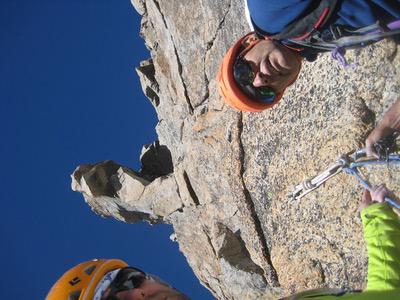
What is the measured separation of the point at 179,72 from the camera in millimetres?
9586

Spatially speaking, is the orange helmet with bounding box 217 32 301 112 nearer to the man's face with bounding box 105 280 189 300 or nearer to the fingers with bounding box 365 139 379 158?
the fingers with bounding box 365 139 379 158

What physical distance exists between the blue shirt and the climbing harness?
143 cm

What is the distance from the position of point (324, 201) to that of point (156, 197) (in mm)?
6281

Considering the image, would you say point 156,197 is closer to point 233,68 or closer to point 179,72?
point 179,72

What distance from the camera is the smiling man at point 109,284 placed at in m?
3.45

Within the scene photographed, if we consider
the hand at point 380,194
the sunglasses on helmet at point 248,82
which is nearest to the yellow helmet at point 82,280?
the sunglasses on helmet at point 248,82

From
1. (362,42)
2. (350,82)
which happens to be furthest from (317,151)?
(362,42)

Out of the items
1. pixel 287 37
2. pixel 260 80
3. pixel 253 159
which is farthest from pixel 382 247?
pixel 253 159

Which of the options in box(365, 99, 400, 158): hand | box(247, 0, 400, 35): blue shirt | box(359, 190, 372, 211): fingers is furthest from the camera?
box(359, 190, 372, 211): fingers

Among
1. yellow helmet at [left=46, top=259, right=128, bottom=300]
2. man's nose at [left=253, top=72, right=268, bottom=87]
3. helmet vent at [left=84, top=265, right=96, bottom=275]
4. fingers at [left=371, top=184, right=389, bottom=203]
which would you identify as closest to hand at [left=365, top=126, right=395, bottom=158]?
fingers at [left=371, top=184, right=389, bottom=203]

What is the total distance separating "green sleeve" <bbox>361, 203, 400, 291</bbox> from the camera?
9.29 feet

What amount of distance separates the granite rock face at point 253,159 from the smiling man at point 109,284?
9.59ft

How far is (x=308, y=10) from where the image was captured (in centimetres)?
261

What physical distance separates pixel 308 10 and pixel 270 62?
424 mm
